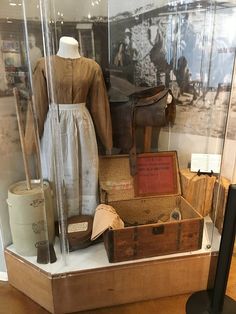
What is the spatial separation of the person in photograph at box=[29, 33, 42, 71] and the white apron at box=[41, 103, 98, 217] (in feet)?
0.95

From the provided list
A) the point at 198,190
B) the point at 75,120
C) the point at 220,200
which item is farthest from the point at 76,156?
the point at 220,200

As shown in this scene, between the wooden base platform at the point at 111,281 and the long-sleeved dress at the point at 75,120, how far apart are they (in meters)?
0.42

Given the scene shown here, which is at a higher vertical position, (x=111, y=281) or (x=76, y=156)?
(x=76, y=156)

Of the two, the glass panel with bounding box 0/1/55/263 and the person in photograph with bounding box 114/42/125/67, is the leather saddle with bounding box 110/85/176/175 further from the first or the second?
the glass panel with bounding box 0/1/55/263

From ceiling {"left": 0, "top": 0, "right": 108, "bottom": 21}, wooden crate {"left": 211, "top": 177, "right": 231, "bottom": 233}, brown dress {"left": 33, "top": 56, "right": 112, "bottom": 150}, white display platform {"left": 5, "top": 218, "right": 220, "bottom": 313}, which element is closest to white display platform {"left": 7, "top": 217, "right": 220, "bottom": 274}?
white display platform {"left": 5, "top": 218, "right": 220, "bottom": 313}

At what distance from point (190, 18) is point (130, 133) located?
A: 31.8 inches

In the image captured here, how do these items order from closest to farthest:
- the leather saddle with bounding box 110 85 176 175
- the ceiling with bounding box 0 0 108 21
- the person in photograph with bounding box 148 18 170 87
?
the ceiling with bounding box 0 0 108 21
the leather saddle with bounding box 110 85 176 175
the person in photograph with bounding box 148 18 170 87

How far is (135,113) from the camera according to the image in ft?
5.53

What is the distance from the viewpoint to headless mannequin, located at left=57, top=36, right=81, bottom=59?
150cm

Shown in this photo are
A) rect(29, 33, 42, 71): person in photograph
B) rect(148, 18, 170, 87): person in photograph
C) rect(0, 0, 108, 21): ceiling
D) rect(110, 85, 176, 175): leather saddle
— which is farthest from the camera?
rect(148, 18, 170, 87): person in photograph

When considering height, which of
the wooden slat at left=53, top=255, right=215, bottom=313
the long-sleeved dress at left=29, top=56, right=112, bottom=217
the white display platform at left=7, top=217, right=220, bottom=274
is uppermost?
the long-sleeved dress at left=29, top=56, right=112, bottom=217

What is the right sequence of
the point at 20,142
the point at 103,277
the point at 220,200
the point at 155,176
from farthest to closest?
the point at 155,176, the point at 220,200, the point at 20,142, the point at 103,277

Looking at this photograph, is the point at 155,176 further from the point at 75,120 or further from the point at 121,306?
the point at 121,306

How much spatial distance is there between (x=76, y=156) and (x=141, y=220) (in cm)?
65
